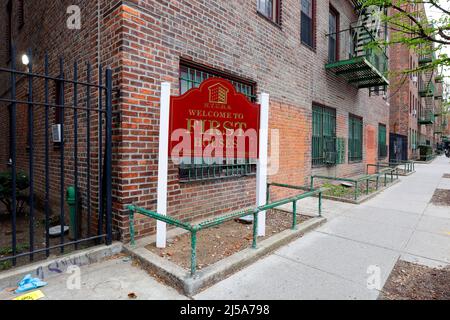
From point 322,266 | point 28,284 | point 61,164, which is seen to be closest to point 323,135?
point 322,266

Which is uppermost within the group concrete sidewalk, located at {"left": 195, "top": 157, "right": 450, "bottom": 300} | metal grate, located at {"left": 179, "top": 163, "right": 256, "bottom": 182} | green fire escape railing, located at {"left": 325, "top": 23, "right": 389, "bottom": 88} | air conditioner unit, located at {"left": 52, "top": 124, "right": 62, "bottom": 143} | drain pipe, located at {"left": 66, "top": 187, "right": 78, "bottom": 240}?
green fire escape railing, located at {"left": 325, "top": 23, "right": 389, "bottom": 88}

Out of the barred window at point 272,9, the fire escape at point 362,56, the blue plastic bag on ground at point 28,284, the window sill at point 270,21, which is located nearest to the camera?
Answer: the blue plastic bag on ground at point 28,284

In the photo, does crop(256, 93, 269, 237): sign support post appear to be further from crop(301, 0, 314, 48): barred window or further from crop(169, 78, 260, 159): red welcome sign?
crop(301, 0, 314, 48): barred window

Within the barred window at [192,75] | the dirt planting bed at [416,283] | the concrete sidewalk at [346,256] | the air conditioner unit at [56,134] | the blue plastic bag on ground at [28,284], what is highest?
the barred window at [192,75]

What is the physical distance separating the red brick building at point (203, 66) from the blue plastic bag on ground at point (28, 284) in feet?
3.48

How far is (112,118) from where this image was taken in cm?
366

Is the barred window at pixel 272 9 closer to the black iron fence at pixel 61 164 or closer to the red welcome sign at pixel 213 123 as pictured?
the red welcome sign at pixel 213 123

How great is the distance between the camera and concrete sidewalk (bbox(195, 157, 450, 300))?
2715mm

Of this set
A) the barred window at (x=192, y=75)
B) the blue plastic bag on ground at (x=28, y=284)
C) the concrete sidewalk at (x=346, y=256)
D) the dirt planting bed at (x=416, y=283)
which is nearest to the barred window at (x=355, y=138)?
the concrete sidewalk at (x=346, y=256)

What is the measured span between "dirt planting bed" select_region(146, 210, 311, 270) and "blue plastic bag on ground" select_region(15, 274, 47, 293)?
1175 millimetres

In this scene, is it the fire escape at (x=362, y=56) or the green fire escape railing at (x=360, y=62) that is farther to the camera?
the fire escape at (x=362, y=56)

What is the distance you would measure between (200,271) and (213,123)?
75.4 inches

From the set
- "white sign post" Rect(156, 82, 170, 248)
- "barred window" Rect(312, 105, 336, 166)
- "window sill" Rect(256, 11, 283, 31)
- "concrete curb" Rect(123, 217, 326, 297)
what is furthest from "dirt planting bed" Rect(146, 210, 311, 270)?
"window sill" Rect(256, 11, 283, 31)

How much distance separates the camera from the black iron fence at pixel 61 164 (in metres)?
2.85
